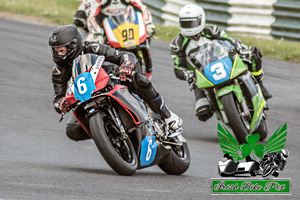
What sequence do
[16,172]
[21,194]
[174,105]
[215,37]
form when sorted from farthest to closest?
1. [174,105]
2. [215,37]
3. [16,172]
4. [21,194]

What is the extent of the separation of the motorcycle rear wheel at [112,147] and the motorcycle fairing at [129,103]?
0.18 m

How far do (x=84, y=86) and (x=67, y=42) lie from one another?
55 cm

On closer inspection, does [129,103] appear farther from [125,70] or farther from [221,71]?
[221,71]

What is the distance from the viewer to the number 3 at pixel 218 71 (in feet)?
30.9

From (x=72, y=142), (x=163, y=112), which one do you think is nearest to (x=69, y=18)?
(x=72, y=142)

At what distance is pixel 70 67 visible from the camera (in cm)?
740

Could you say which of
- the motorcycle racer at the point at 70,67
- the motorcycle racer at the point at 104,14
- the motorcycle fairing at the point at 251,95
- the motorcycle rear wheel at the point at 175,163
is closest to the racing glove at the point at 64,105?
the motorcycle racer at the point at 70,67

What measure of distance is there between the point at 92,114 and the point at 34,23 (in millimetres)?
13607

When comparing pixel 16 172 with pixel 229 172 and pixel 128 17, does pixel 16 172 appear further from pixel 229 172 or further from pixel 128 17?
pixel 128 17

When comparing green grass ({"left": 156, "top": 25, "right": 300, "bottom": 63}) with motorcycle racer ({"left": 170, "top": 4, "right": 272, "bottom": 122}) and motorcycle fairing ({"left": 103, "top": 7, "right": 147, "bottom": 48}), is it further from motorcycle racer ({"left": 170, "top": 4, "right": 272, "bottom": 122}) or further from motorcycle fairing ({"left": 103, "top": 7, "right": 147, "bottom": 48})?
motorcycle racer ({"left": 170, "top": 4, "right": 272, "bottom": 122})

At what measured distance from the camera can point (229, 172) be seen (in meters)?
6.46

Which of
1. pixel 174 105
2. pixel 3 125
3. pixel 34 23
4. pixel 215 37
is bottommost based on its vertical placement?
pixel 34 23

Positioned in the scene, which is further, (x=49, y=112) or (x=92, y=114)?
(x=49, y=112)

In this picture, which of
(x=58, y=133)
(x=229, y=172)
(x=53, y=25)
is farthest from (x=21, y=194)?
(x=53, y=25)
